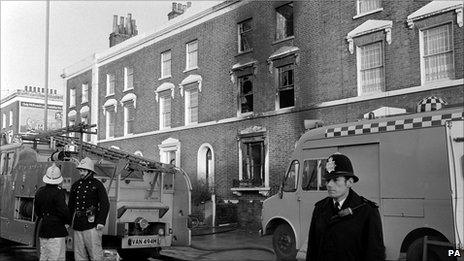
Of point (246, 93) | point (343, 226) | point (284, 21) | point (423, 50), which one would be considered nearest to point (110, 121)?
point (246, 93)

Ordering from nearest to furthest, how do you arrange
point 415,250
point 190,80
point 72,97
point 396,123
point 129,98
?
point 415,250, point 396,123, point 190,80, point 129,98, point 72,97

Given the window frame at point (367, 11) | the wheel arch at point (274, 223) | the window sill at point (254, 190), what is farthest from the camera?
the window sill at point (254, 190)

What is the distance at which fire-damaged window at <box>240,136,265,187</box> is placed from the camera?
19875mm

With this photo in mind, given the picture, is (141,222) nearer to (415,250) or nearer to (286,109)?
(415,250)

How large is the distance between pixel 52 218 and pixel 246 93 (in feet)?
47.6

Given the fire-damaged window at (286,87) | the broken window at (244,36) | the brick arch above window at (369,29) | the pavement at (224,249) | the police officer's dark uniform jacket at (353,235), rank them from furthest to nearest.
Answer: the broken window at (244,36), the fire-damaged window at (286,87), the brick arch above window at (369,29), the pavement at (224,249), the police officer's dark uniform jacket at (353,235)

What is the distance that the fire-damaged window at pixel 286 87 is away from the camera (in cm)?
1917

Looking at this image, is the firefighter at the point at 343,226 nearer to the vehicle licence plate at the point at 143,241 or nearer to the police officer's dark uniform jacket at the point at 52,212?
the police officer's dark uniform jacket at the point at 52,212

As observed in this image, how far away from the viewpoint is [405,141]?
869 cm

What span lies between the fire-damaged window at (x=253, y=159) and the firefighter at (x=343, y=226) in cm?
1585

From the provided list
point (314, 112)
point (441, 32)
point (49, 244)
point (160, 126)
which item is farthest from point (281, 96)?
point (49, 244)

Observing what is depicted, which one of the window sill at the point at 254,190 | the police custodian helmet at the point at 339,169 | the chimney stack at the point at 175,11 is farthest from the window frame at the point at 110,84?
the police custodian helmet at the point at 339,169

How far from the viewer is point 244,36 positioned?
21.6m

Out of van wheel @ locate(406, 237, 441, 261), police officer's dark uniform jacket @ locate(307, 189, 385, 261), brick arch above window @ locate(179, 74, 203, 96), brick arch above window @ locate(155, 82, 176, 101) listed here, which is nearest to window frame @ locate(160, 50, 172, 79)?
brick arch above window @ locate(155, 82, 176, 101)
